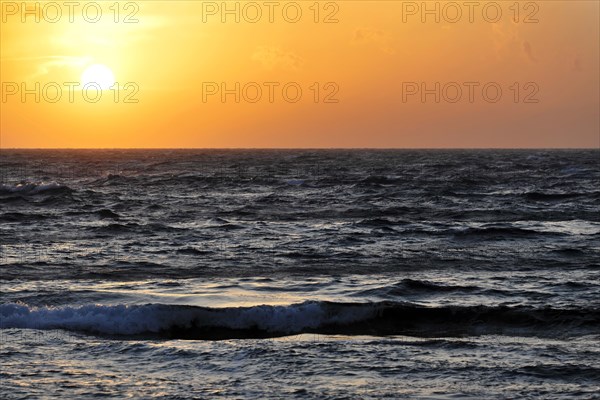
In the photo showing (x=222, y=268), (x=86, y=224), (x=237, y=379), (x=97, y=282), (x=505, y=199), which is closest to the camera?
(x=237, y=379)

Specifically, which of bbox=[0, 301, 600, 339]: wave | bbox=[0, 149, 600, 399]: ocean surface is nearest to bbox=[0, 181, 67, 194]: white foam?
bbox=[0, 149, 600, 399]: ocean surface

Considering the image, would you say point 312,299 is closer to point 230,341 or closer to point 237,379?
point 230,341

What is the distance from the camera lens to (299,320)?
51.9 ft

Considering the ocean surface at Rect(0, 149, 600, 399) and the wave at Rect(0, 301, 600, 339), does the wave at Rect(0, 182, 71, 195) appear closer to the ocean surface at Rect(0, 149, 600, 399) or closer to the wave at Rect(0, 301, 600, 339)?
the ocean surface at Rect(0, 149, 600, 399)

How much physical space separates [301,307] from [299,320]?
1.97ft

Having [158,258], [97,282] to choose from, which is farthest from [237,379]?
[158,258]

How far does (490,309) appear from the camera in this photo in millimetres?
16453

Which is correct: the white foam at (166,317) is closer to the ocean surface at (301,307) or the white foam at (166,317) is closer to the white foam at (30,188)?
the ocean surface at (301,307)

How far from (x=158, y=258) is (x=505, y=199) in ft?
87.9

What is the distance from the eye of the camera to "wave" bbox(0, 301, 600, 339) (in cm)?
1520

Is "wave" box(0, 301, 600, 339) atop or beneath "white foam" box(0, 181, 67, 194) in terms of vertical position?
beneath

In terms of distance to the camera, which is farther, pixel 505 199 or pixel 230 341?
pixel 505 199

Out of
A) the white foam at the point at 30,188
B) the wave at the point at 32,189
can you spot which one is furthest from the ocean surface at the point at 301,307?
the white foam at the point at 30,188

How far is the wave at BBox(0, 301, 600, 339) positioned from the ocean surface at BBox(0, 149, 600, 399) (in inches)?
1.6
